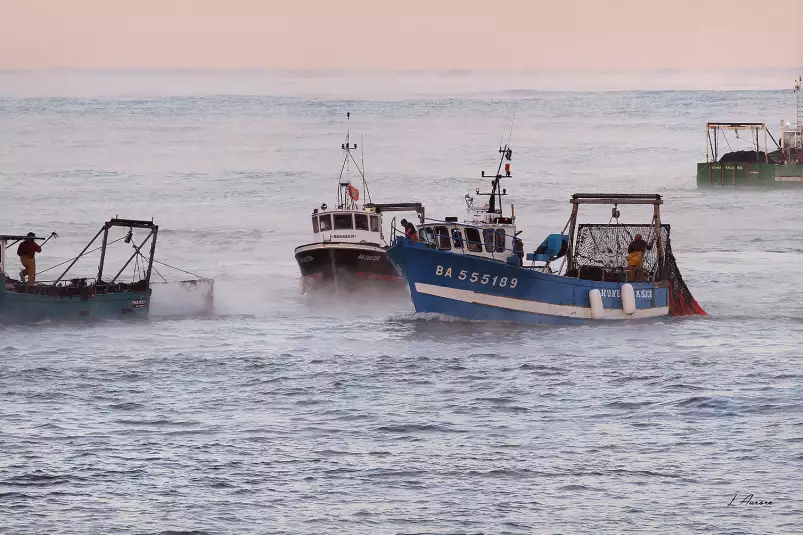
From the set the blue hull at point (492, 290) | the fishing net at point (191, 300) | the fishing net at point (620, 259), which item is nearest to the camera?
the blue hull at point (492, 290)

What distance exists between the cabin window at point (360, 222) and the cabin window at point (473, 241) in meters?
7.06

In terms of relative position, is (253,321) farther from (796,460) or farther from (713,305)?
(796,460)

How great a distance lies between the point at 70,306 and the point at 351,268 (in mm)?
9893

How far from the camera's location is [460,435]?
24.9m

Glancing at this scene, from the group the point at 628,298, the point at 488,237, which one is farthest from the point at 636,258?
the point at 488,237

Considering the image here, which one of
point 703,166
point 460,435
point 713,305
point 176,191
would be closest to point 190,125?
point 176,191

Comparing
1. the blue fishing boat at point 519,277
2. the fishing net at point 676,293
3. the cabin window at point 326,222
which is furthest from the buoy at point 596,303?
the cabin window at point 326,222

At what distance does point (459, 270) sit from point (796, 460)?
641 inches

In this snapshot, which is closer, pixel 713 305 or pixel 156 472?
pixel 156 472

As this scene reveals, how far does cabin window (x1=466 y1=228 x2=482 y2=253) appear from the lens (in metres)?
39.8

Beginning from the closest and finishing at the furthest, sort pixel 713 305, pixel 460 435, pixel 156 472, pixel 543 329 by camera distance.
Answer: pixel 156 472
pixel 460 435
pixel 543 329
pixel 713 305

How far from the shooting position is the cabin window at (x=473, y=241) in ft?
130

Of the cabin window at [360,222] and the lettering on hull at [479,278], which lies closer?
the lettering on hull at [479,278]

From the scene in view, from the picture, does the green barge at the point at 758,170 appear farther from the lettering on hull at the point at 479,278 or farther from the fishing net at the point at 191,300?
the lettering on hull at the point at 479,278
